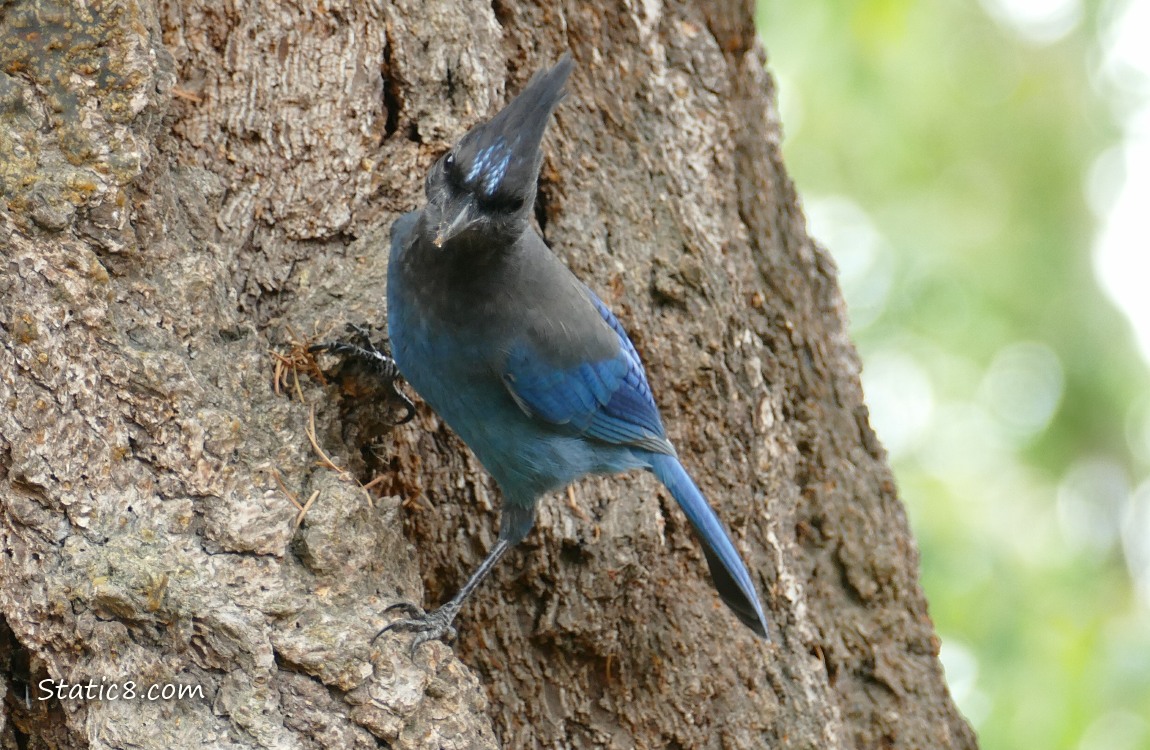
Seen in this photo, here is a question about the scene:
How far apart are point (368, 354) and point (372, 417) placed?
6.2 inches

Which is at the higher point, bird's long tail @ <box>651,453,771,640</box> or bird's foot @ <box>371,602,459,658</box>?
bird's long tail @ <box>651,453,771,640</box>

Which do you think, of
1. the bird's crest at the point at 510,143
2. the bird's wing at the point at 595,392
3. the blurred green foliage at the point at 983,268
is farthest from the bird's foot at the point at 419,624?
the blurred green foliage at the point at 983,268

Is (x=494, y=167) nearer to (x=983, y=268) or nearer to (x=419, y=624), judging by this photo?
(x=419, y=624)

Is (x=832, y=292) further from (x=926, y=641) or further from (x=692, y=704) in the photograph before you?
(x=692, y=704)

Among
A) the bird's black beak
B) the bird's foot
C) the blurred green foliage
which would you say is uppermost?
the blurred green foliage

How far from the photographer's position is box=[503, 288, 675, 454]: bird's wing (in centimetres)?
342

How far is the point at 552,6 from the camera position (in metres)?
3.48

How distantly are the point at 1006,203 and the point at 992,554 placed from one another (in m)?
2.76

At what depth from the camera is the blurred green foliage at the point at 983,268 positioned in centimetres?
673

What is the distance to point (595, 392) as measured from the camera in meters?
3.63

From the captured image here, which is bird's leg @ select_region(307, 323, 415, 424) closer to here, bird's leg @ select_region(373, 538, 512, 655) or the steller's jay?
the steller's jay

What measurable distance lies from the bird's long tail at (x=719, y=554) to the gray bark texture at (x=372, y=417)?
0.35 feet

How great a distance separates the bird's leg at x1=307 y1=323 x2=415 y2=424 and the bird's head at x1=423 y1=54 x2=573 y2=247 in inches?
12.6

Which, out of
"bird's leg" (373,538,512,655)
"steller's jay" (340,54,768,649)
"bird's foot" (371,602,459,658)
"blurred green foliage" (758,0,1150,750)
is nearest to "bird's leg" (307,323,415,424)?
"steller's jay" (340,54,768,649)
